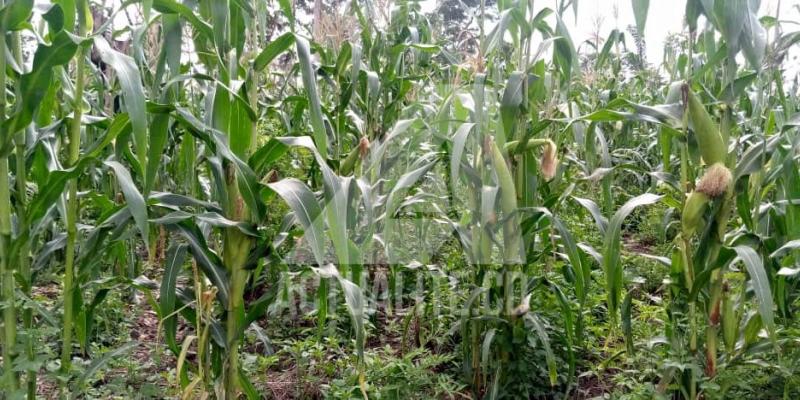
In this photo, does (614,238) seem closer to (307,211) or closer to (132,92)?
(307,211)

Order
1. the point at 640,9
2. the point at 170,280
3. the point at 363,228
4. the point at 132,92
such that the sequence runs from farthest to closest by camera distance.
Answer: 1. the point at 363,228
2. the point at 640,9
3. the point at 170,280
4. the point at 132,92

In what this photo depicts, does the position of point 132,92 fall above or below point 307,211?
above

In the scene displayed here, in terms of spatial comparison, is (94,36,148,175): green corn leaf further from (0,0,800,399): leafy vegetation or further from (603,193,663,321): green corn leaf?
(603,193,663,321): green corn leaf

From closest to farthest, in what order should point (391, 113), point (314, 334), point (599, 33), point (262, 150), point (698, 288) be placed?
point (262, 150)
point (698, 288)
point (314, 334)
point (391, 113)
point (599, 33)

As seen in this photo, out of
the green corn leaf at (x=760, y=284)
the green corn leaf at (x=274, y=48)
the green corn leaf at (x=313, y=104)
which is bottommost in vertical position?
the green corn leaf at (x=760, y=284)

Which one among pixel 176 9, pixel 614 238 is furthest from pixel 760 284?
pixel 176 9

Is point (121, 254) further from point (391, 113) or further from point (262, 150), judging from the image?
point (391, 113)

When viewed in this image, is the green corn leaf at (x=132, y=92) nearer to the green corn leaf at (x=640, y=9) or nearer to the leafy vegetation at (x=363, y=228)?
the leafy vegetation at (x=363, y=228)

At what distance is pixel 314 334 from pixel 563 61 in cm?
154

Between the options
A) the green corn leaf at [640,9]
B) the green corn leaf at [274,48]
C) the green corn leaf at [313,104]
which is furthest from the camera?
the green corn leaf at [640,9]

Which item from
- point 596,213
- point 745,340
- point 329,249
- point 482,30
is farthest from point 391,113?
point 745,340

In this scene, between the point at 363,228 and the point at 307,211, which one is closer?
the point at 307,211

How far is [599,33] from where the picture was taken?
368 cm

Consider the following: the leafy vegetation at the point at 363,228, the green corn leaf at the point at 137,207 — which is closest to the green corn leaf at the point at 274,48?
the leafy vegetation at the point at 363,228
